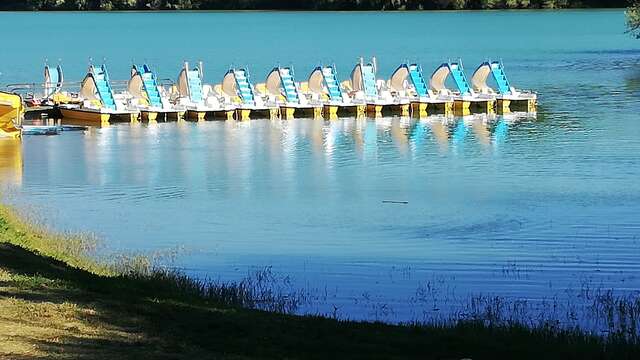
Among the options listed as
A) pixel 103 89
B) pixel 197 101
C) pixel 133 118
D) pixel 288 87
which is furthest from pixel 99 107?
pixel 288 87

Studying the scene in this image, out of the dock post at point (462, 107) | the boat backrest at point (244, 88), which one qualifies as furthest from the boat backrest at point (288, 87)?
the dock post at point (462, 107)

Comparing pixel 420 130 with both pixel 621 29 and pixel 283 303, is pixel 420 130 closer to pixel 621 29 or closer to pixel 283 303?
A: pixel 283 303

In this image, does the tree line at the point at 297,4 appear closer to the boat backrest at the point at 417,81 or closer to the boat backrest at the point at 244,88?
the boat backrest at the point at 417,81

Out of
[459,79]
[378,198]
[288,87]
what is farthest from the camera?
[459,79]

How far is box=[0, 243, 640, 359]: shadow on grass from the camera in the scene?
10.1 meters

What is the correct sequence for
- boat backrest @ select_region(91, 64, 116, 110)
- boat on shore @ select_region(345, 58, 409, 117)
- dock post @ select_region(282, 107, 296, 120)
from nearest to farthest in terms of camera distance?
boat backrest @ select_region(91, 64, 116, 110), dock post @ select_region(282, 107, 296, 120), boat on shore @ select_region(345, 58, 409, 117)

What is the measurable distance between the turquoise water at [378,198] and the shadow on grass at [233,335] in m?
2.52

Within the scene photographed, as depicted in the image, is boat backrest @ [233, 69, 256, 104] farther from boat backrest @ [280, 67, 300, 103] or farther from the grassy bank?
the grassy bank

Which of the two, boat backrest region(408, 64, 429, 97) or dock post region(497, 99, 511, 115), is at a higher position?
boat backrest region(408, 64, 429, 97)

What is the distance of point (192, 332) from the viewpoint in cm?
1075

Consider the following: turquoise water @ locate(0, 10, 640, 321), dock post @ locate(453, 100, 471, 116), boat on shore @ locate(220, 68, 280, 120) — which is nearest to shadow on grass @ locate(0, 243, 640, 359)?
turquoise water @ locate(0, 10, 640, 321)

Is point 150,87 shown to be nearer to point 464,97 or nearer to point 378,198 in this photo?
point 464,97

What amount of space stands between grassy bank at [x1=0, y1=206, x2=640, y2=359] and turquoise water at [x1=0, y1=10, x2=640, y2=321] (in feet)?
8.24

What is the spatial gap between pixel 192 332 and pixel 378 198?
1432 cm
